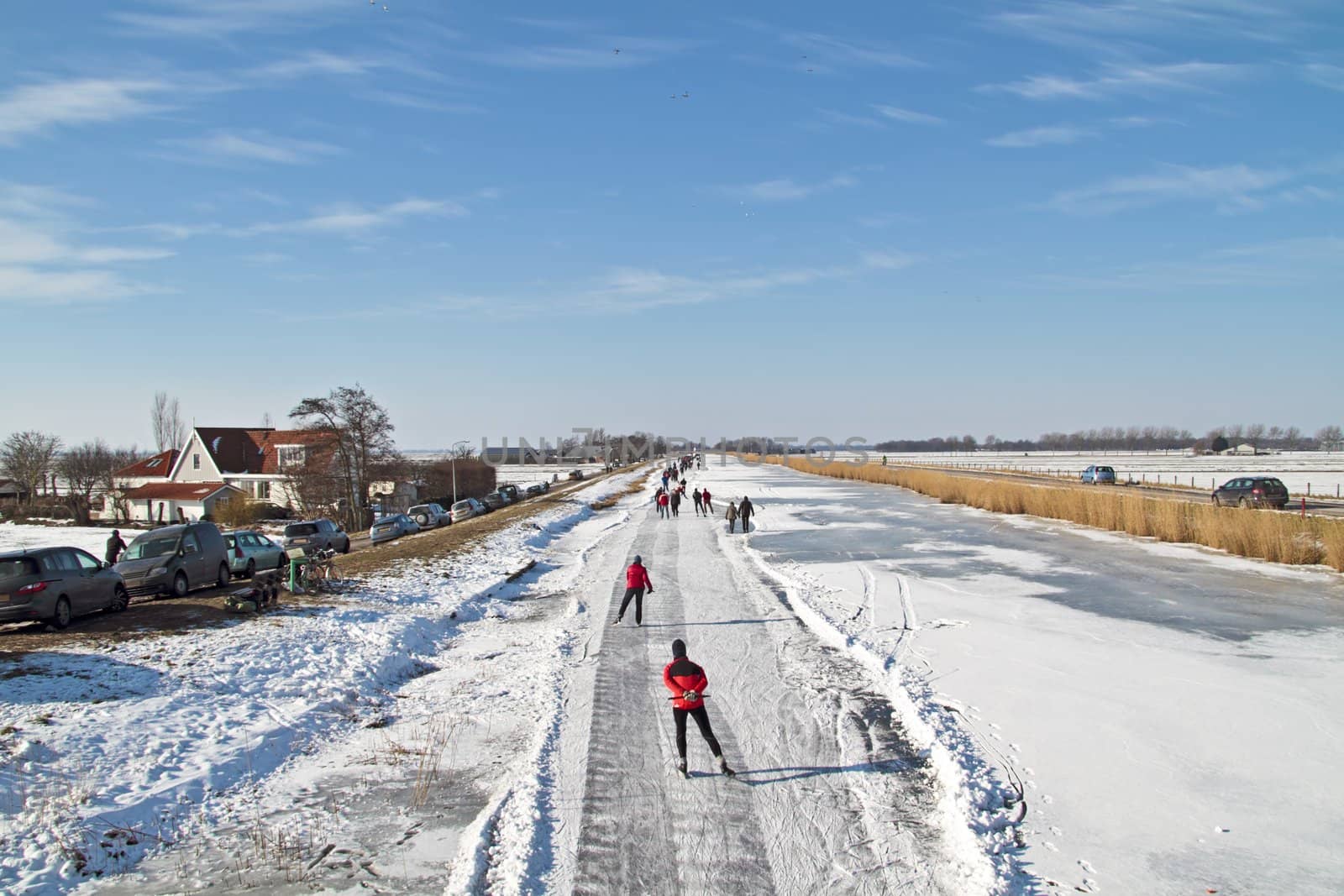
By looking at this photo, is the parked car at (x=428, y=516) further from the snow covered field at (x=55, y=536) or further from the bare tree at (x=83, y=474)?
the bare tree at (x=83, y=474)

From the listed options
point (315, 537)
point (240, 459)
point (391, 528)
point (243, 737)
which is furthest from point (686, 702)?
point (240, 459)

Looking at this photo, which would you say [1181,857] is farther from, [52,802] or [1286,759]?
[52,802]

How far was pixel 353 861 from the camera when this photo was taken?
6.96 m

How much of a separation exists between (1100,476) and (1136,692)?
175 ft

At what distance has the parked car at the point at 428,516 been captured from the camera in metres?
47.7

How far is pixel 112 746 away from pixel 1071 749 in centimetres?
1050

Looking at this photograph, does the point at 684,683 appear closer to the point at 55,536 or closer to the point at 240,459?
the point at 55,536

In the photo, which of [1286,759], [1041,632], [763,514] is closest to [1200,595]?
[1041,632]

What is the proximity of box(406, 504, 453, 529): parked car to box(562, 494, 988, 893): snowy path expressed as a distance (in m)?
34.9

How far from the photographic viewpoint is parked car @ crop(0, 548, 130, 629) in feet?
43.4

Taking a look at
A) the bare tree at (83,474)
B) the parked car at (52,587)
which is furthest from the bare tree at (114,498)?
the parked car at (52,587)

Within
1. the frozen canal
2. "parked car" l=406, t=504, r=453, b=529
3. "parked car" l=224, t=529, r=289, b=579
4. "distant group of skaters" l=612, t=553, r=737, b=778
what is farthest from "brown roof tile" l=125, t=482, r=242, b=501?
"distant group of skaters" l=612, t=553, r=737, b=778

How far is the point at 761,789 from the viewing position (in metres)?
8.31

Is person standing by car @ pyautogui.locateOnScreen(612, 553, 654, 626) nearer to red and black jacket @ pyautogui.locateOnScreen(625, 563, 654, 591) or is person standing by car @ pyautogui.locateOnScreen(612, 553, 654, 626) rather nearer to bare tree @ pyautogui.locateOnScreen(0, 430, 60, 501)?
red and black jacket @ pyautogui.locateOnScreen(625, 563, 654, 591)
